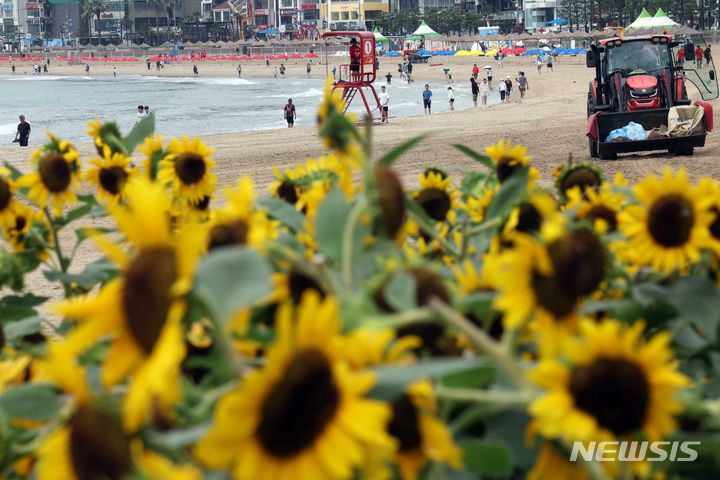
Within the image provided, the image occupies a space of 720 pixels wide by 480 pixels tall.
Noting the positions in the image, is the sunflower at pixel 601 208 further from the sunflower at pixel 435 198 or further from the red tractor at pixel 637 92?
the red tractor at pixel 637 92

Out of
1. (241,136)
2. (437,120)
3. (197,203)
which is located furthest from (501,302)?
(437,120)

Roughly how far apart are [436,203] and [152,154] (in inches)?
29.2

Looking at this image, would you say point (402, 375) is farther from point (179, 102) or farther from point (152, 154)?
point (179, 102)

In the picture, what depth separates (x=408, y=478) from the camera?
115cm

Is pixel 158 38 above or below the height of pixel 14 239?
above

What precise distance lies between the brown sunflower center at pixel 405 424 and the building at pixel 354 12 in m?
155

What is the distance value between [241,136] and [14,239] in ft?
94.0

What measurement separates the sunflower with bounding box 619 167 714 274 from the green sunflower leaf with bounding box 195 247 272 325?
771 mm

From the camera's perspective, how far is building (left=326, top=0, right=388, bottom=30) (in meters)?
156

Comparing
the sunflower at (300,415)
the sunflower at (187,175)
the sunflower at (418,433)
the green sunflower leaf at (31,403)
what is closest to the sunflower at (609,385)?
the sunflower at (418,433)

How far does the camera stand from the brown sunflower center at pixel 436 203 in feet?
7.27

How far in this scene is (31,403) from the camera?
4.40ft

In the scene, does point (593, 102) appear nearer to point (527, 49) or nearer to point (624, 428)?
point (624, 428)

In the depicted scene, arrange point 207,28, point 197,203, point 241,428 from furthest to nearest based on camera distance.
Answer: point 207,28, point 197,203, point 241,428
